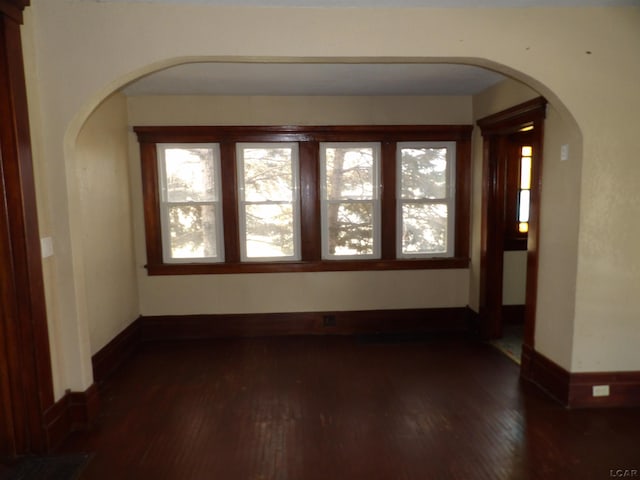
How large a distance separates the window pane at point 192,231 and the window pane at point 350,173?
1.33 m

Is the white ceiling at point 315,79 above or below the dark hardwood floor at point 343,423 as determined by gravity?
above

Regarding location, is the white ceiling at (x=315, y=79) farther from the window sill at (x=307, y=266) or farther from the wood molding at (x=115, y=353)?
the wood molding at (x=115, y=353)

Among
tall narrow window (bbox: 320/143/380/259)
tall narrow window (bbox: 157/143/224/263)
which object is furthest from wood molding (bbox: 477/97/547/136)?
tall narrow window (bbox: 157/143/224/263)

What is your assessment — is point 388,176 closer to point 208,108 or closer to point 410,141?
point 410,141

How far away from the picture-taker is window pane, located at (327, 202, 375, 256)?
4402 millimetres

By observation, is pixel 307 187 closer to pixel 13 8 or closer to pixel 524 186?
pixel 524 186

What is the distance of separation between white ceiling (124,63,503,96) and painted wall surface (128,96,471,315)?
138 mm

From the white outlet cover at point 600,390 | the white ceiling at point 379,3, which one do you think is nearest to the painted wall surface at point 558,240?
the white outlet cover at point 600,390

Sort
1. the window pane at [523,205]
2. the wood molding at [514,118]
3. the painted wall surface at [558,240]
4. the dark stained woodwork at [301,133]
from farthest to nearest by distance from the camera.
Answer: the window pane at [523,205] < the dark stained woodwork at [301,133] < the wood molding at [514,118] < the painted wall surface at [558,240]

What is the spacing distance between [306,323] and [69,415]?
2356 mm

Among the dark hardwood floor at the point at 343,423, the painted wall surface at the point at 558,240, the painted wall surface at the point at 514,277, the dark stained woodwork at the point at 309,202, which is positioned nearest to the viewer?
the dark hardwood floor at the point at 343,423

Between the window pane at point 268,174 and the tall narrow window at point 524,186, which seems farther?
the tall narrow window at point 524,186

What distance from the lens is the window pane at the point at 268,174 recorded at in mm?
4266

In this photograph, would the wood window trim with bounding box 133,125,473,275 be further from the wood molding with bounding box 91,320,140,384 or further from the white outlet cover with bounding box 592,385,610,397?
the white outlet cover with bounding box 592,385,610,397
